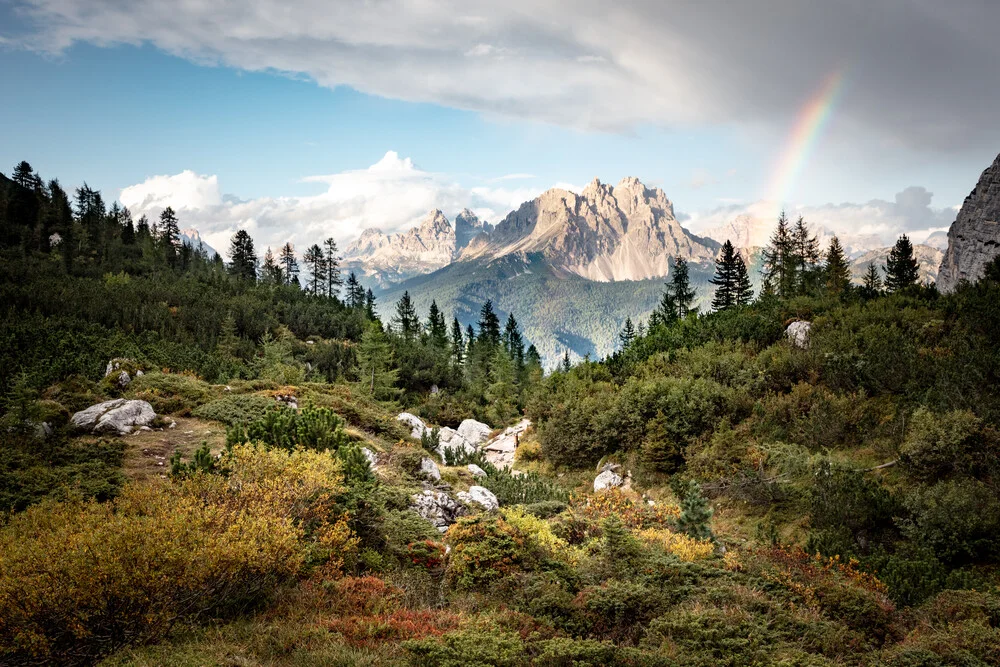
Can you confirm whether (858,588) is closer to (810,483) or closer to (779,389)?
(810,483)

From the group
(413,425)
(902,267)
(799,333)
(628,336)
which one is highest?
(902,267)

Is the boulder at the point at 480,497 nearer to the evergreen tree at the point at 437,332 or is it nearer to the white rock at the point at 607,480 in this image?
the white rock at the point at 607,480

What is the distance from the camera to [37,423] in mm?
14750

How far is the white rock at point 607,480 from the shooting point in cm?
2173

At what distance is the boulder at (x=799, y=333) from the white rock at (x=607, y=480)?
1036 centimetres

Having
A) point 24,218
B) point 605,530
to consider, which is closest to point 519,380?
point 605,530

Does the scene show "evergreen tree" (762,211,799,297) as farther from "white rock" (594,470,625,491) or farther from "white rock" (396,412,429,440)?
"white rock" (396,412,429,440)

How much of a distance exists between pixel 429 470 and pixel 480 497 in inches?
79.5

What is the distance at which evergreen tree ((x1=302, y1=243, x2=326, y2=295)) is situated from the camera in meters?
84.5

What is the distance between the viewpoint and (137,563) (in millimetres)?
6777

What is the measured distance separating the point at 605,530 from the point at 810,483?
29.2 feet

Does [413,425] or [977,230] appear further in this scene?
[977,230]

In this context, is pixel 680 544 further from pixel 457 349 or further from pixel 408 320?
pixel 408 320

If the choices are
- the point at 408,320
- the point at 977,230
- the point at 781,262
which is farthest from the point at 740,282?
the point at 408,320
